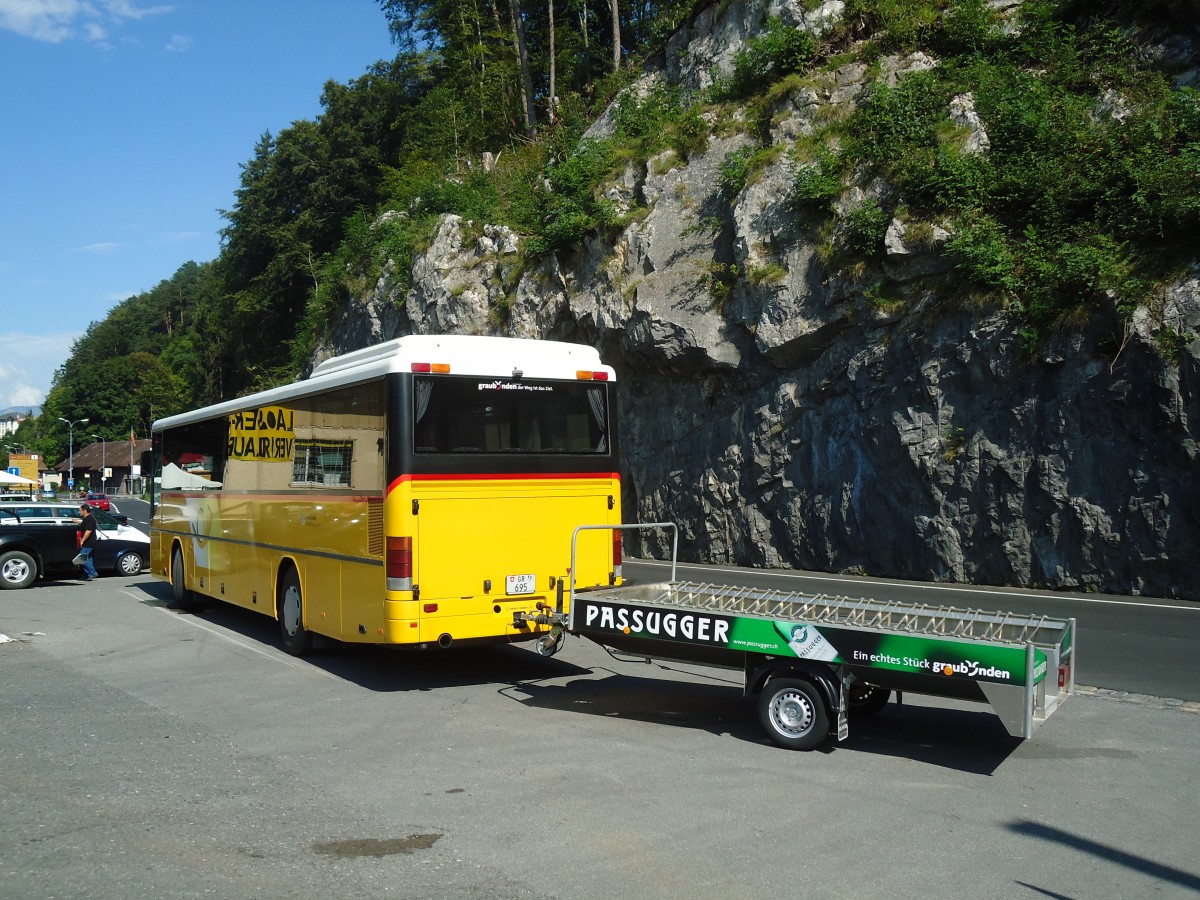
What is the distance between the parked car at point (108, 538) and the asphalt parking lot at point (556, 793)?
1059 centimetres

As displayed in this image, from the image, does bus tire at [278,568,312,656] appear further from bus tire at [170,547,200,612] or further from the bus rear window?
bus tire at [170,547,200,612]

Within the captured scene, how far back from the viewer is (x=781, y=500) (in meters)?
22.5

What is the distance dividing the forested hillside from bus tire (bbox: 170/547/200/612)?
13.8 metres

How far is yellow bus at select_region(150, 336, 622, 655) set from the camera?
9.48 m

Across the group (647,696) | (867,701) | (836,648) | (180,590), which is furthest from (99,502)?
(836,648)

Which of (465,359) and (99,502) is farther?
(99,502)

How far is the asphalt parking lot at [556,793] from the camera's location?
5.07 meters

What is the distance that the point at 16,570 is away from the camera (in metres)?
19.1

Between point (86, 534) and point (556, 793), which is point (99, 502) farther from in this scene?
point (556, 793)

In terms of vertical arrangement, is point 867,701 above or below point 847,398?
below

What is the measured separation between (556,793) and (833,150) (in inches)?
799

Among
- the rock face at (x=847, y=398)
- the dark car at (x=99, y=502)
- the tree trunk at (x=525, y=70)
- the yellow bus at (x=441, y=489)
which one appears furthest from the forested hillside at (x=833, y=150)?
the yellow bus at (x=441, y=489)

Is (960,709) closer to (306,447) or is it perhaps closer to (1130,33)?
(306,447)

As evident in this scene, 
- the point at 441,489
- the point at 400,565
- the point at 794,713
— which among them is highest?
the point at 441,489
